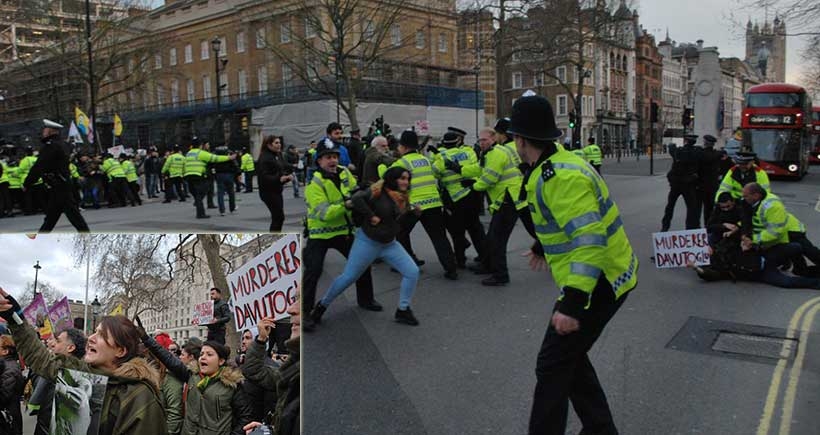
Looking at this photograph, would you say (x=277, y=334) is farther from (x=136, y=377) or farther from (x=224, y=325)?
(x=136, y=377)

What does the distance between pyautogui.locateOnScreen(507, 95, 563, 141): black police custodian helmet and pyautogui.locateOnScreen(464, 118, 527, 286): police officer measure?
4916 mm

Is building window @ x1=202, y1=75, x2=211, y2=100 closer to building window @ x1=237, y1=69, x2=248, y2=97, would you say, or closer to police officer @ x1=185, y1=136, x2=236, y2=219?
building window @ x1=237, y1=69, x2=248, y2=97

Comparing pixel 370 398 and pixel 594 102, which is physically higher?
pixel 594 102

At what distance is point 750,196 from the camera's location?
888 cm

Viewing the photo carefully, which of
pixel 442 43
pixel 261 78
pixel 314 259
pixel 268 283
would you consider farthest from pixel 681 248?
pixel 261 78

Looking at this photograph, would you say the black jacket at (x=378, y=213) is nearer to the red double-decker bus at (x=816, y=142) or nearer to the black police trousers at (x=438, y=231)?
the black police trousers at (x=438, y=231)

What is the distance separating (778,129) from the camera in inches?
1153

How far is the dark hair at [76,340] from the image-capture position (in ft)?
8.02

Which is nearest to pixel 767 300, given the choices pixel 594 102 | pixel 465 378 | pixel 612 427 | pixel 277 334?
pixel 465 378

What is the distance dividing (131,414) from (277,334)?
1.93ft

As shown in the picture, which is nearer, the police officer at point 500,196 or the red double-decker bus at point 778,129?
the police officer at point 500,196

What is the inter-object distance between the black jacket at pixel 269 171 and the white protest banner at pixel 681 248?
5222 millimetres

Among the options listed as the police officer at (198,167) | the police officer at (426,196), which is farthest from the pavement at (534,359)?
the police officer at (198,167)

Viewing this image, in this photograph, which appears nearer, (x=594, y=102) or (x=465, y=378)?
(x=465, y=378)
